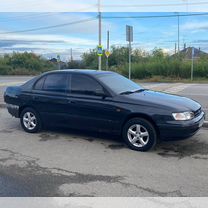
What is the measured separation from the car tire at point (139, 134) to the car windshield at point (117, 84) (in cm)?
79

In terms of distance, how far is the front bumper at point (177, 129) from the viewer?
5.74 meters

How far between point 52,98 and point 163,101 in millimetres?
2415

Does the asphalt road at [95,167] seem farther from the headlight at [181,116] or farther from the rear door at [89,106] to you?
the headlight at [181,116]

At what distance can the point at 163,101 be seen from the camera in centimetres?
614

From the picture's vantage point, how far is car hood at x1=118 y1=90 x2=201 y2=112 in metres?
5.92

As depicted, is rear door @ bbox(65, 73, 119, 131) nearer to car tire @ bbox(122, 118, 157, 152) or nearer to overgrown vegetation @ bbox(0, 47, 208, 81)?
car tire @ bbox(122, 118, 157, 152)

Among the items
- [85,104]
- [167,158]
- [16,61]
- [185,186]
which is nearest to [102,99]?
[85,104]

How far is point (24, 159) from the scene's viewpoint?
5570 millimetres

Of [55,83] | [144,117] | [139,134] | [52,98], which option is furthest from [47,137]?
[144,117]

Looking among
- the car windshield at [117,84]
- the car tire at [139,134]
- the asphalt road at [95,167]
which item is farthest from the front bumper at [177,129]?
Answer: the car windshield at [117,84]

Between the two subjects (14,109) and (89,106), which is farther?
(14,109)

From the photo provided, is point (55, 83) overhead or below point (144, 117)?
overhead

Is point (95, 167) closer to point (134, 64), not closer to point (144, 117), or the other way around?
point (144, 117)

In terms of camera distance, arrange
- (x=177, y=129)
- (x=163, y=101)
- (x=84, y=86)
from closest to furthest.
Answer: (x=177, y=129), (x=163, y=101), (x=84, y=86)
